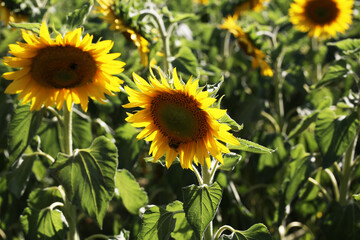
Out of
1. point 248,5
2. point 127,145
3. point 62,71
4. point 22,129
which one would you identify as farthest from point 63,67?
point 248,5

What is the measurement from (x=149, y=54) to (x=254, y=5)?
1434 mm

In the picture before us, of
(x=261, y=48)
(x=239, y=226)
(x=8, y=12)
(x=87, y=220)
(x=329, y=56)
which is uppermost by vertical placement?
(x=8, y=12)

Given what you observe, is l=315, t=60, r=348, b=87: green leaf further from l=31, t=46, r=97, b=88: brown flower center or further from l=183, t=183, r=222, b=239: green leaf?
l=31, t=46, r=97, b=88: brown flower center

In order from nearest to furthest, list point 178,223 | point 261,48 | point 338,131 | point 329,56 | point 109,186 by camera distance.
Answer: point 109,186
point 178,223
point 338,131
point 261,48
point 329,56

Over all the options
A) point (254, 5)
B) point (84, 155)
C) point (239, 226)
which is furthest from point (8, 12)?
point (254, 5)

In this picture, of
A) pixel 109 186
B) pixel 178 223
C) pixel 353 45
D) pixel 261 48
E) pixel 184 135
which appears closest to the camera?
pixel 184 135

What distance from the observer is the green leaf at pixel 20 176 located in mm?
1659

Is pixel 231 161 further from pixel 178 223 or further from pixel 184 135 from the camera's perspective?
pixel 178 223

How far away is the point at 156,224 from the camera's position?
1.46 metres

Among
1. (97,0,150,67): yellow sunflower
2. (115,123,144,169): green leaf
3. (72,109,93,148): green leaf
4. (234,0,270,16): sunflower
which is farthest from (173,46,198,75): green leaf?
(234,0,270,16): sunflower

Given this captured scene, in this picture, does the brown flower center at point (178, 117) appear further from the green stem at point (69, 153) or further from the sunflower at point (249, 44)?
the sunflower at point (249, 44)

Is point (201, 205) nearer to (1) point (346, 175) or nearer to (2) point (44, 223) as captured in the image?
(2) point (44, 223)

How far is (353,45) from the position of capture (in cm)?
182

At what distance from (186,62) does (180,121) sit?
2.05ft
